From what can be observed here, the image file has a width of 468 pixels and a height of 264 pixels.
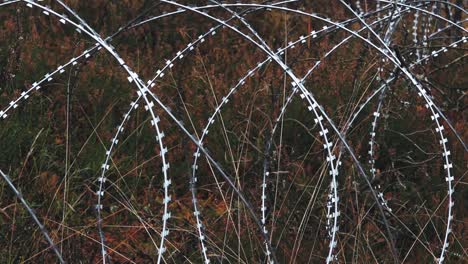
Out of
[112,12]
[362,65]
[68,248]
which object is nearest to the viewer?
[68,248]

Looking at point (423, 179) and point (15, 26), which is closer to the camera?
point (423, 179)

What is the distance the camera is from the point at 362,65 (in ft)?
15.1

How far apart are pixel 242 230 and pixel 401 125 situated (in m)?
1.28

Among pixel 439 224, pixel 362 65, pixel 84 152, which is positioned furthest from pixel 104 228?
pixel 362 65

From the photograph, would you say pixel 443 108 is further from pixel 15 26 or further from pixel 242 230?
pixel 15 26

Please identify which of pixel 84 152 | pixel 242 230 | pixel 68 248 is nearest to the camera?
pixel 68 248

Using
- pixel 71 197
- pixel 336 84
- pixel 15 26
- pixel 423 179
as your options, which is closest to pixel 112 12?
pixel 15 26

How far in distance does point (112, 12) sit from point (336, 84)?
5.64ft

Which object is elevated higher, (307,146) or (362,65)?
(362,65)

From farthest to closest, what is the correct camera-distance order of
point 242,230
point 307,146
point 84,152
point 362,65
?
point 362,65
point 307,146
point 84,152
point 242,230

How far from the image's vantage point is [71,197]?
3697 millimetres

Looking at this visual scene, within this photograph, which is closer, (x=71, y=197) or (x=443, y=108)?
(x=71, y=197)

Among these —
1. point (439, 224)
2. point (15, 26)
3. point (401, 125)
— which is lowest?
point (439, 224)

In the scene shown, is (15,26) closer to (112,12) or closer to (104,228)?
(112,12)
